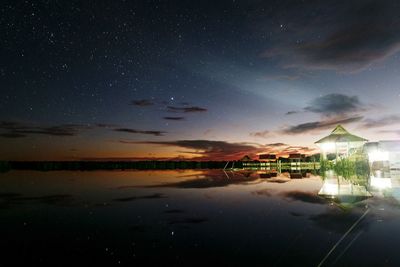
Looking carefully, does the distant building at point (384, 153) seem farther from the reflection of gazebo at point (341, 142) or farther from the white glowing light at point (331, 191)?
Answer: the white glowing light at point (331, 191)

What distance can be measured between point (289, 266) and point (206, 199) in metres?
9.85

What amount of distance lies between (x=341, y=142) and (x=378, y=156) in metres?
3.40

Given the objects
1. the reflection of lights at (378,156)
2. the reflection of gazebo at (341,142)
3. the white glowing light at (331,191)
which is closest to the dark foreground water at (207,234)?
the white glowing light at (331,191)

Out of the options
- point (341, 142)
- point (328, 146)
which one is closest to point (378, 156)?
point (341, 142)

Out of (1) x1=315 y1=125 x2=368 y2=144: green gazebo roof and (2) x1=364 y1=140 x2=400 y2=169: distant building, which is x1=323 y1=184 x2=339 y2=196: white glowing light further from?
(1) x1=315 y1=125 x2=368 y2=144: green gazebo roof

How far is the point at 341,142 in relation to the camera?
3114 centimetres

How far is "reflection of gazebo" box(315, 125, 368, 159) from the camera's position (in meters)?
30.3

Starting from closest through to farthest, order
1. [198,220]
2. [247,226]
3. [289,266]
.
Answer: [289,266] < [247,226] < [198,220]

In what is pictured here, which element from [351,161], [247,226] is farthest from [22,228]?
[351,161]

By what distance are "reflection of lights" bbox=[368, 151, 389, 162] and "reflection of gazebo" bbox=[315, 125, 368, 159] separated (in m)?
1.59

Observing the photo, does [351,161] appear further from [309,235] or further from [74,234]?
[74,234]

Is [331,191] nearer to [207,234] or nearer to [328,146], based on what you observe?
[207,234]

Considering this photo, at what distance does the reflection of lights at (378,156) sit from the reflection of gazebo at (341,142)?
5.22 feet

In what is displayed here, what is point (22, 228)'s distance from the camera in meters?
8.86
